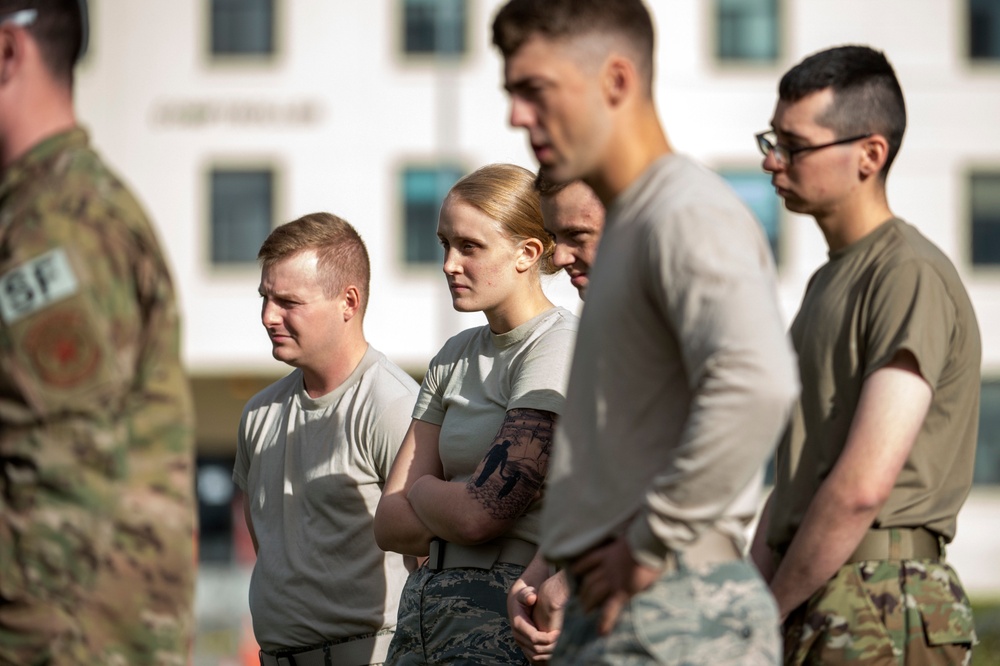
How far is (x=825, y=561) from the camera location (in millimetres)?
3361

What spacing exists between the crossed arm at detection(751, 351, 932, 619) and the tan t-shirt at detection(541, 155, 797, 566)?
0.54 metres

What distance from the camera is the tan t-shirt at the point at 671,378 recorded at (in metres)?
2.60

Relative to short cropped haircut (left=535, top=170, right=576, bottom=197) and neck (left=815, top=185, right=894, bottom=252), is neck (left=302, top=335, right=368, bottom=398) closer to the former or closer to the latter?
short cropped haircut (left=535, top=170, right=576, bottom=197)

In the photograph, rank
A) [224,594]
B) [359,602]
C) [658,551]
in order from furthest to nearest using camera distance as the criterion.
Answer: [224,594] < [359,602] < [658,551]

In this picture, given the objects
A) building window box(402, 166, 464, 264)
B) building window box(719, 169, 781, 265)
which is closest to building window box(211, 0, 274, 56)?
building window box(402, 166, 464, 264)

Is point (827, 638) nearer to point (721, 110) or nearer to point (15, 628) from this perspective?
point (15, 628)

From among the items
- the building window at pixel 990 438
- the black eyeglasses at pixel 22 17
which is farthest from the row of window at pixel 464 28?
the black eyeglasses at pixel 22 17

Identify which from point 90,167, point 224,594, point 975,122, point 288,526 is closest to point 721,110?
point 975,122

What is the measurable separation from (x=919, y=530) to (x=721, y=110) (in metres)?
21.8

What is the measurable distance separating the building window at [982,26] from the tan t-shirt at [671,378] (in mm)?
23494

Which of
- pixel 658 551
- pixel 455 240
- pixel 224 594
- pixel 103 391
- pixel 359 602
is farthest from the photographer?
pixel 224 594

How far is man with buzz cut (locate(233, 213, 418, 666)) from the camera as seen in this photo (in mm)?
4914

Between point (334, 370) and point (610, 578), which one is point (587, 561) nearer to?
point (610, 578)

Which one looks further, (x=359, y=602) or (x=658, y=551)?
(x=359, y=602)
